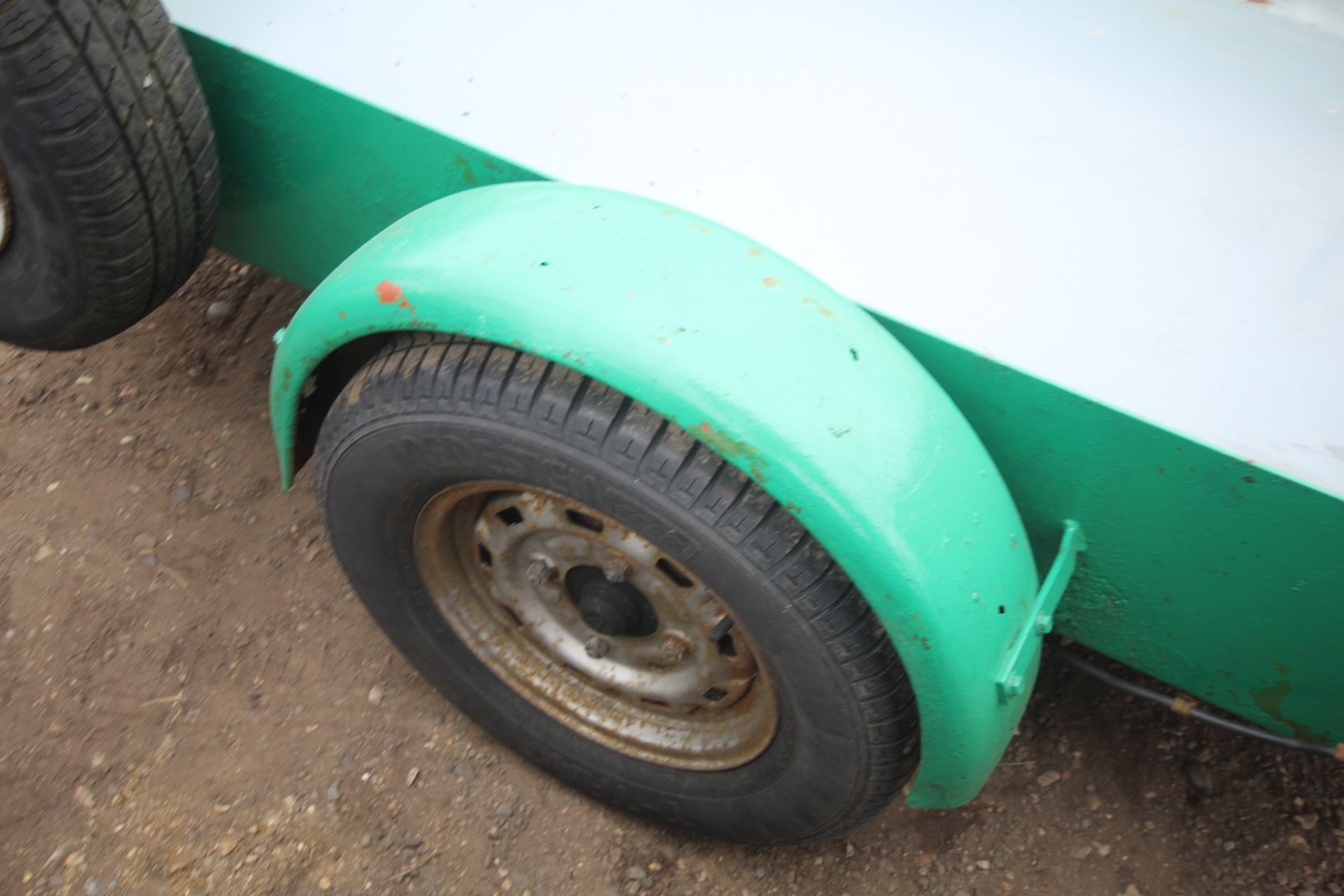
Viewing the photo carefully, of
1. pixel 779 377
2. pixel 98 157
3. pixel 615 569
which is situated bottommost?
pixel 615 569

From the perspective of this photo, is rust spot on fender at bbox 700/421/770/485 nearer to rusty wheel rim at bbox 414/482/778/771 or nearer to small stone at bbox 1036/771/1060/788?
rusty wheel rim at bbox 414/482/778/771

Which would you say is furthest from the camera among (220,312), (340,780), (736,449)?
(220,312)

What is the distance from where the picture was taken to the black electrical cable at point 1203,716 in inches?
59.0

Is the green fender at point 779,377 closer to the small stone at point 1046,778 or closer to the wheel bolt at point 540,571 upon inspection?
the wheel bolt at point 540,571

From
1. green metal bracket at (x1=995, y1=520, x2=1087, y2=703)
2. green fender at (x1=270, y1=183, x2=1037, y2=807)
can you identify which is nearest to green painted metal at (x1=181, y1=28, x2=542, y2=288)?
green fender at (x1=270, y1=183, x2=1037, y2=807)

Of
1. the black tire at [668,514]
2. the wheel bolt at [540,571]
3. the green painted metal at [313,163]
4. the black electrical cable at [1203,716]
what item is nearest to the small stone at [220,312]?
the green painted metal at [313,163]

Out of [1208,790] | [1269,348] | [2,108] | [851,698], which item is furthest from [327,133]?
[1208,790]

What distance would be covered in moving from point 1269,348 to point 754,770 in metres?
0.96

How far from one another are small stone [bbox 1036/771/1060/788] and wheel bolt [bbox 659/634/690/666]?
0.84 meters

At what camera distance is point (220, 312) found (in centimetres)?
278

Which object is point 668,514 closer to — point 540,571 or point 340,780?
point 540,571

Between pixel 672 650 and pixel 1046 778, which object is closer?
pixel 672 650

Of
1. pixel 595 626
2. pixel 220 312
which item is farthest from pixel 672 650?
pixel 220 312

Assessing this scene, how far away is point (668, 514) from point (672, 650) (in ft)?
1.62
